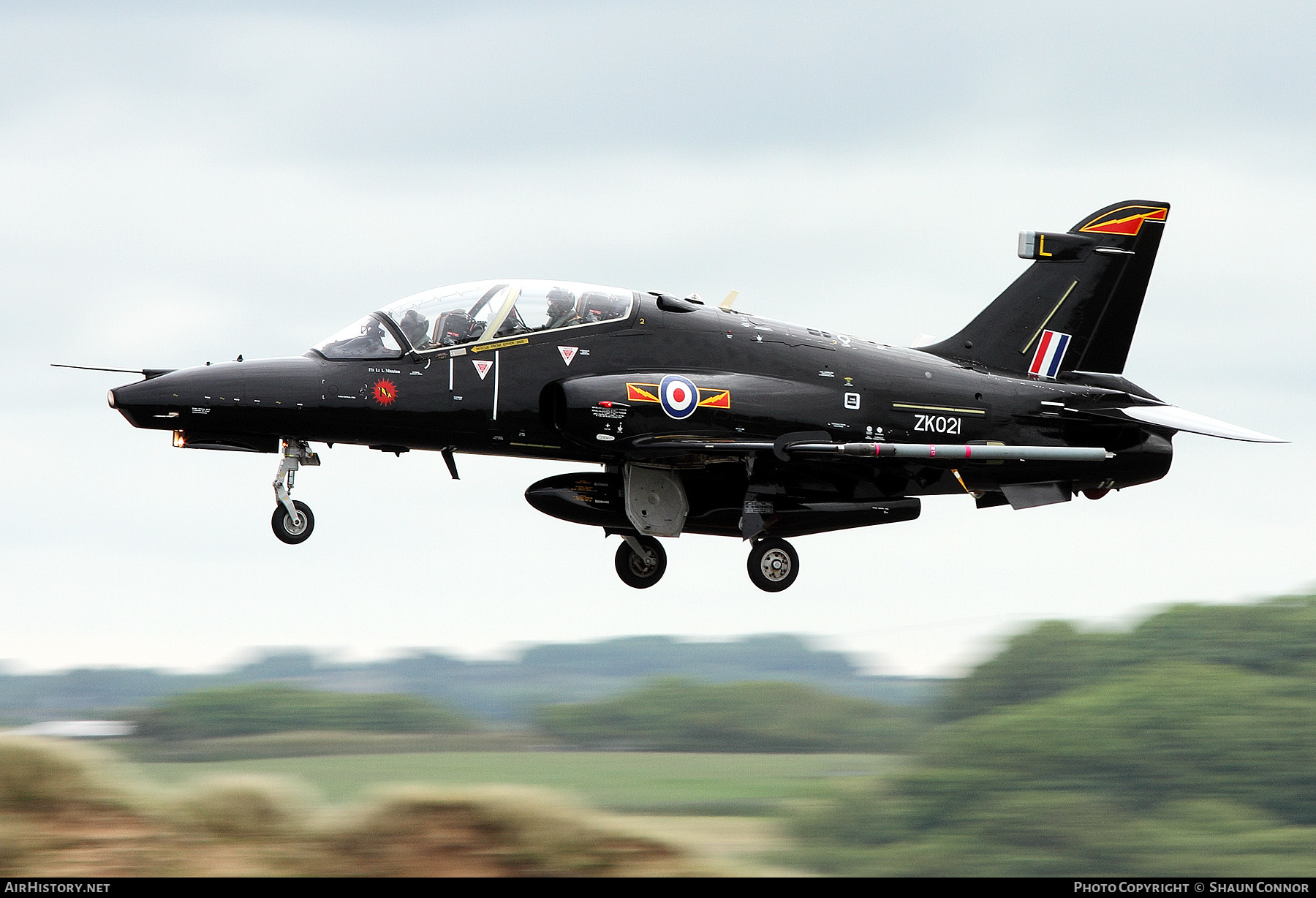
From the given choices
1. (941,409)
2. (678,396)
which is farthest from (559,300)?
(941,409)

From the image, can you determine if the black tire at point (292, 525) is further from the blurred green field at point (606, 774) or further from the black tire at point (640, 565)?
the blurred green field at point (606, 774)

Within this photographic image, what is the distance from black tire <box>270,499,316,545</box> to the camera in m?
18.2

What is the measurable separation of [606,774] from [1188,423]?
21.8m

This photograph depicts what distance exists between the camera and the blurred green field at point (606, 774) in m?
32.9

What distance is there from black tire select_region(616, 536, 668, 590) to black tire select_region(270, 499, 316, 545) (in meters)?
4.89

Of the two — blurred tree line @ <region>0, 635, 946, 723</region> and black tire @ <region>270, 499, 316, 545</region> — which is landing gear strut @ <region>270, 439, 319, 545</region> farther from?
blurred tree line @ <region>0, 635, 946, 723</region>

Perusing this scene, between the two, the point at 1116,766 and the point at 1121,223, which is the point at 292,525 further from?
the point at 1116,766

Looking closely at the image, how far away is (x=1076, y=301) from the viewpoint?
72.8 feet

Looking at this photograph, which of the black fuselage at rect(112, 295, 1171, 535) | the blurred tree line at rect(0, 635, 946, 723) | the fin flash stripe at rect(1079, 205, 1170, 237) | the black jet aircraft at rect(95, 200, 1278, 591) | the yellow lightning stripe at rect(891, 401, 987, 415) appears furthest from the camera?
the blurred tree line at rect(0, 635, 946, 723)

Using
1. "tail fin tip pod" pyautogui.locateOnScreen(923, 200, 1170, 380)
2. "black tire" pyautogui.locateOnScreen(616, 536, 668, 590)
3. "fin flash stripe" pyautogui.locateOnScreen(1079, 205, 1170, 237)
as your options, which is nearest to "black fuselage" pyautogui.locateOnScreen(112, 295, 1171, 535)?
"tail fin tip pod" pyautogui.locateOnScreen(923, 200, 1170, 380)

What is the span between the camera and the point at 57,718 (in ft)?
139

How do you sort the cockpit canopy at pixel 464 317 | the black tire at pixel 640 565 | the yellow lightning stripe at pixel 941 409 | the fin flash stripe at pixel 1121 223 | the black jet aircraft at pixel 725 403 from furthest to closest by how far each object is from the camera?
the fin flash stripe at pixel 1121 223 < the black tire at pixel 640 565 < the yellow lightning stripe at pixel 941 409 < the cockpit canopy at pixel 464 317 < the black jet aircraft at pixel 725 403

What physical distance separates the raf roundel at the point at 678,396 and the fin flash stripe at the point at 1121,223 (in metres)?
7.98

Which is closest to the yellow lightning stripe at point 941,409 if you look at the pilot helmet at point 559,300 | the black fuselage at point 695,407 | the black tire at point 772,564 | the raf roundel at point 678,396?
the black fuselage at point 695,407
